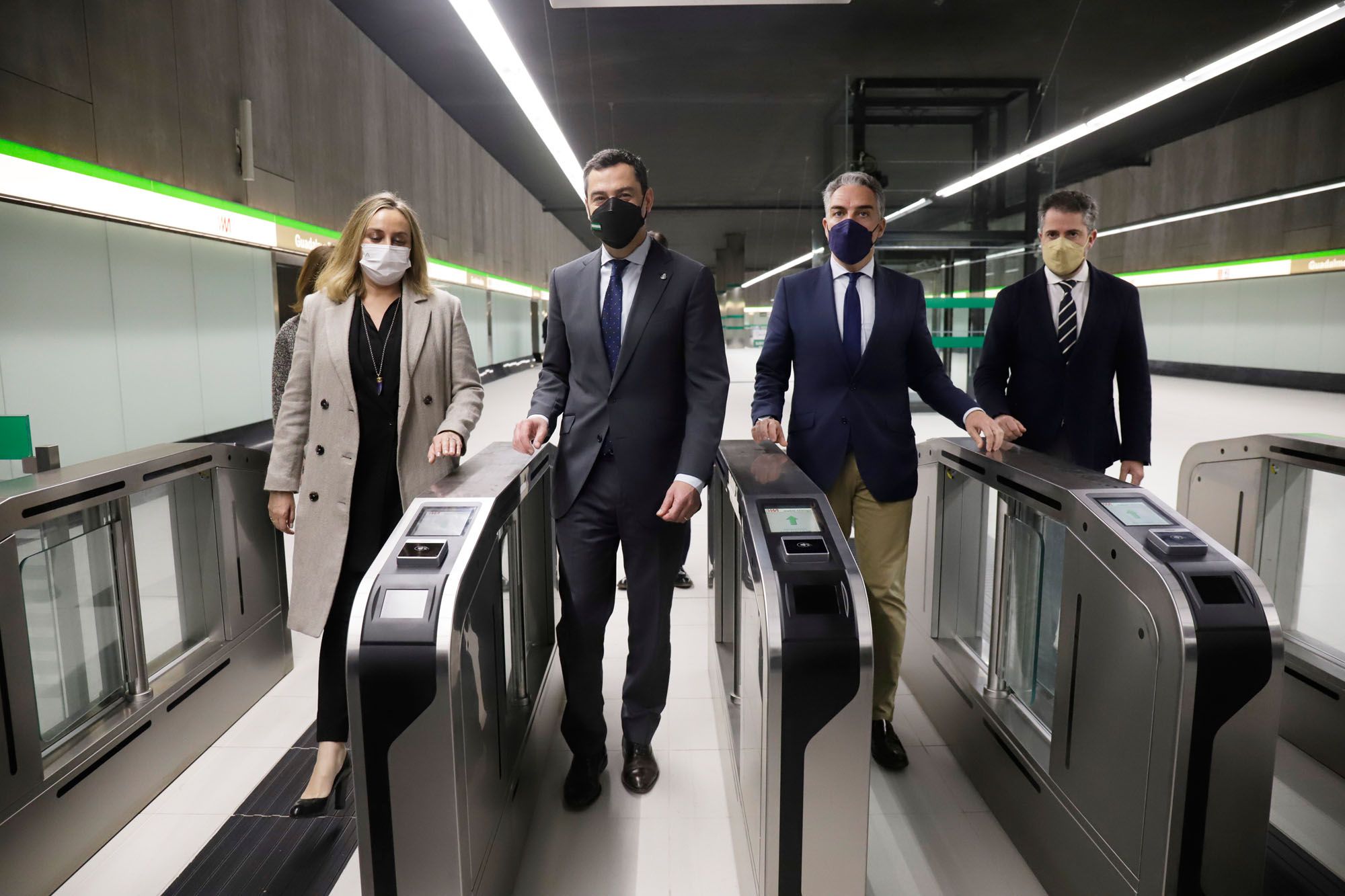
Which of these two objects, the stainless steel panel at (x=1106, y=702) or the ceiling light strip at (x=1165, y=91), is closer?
the stainless steel panel at (x=1106, y=702)

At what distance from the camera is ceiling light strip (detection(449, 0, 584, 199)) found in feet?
16.1

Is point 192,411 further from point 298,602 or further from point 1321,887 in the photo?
point 1321,887

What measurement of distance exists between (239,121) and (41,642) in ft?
19.1

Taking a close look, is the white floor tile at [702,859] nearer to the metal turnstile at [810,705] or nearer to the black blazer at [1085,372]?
the metal turnstile at [810,705]

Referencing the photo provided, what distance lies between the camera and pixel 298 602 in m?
2.16

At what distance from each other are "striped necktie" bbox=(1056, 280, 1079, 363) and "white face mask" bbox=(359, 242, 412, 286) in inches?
75.3

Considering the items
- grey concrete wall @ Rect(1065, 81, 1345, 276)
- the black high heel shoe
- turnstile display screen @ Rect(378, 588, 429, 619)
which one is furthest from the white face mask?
grey concrete wall @ Rect(1065, 81, 1345, 276)

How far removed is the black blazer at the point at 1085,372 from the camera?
98.5 inches

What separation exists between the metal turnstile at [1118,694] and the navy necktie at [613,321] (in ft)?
3.45

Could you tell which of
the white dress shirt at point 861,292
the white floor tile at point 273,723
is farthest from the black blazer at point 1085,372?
the white floor tile at point 273,723

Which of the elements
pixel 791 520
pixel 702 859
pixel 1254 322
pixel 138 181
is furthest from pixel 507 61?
pixel 1254 322

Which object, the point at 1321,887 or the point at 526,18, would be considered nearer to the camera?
the point at 1321,887

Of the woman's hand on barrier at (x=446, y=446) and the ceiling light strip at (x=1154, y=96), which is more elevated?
the ceiling light strip at (x=1154, y=96)

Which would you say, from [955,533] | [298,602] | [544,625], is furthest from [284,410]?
[955,533]
